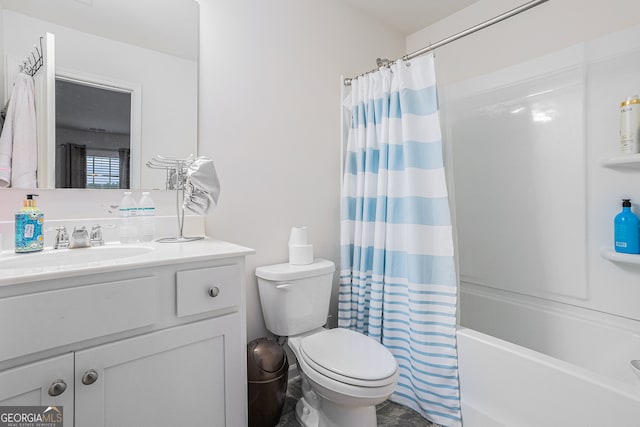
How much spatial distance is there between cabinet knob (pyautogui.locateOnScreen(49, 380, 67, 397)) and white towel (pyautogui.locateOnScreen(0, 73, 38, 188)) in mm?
783

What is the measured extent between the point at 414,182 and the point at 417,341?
0.79m

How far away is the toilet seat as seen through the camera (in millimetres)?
1192

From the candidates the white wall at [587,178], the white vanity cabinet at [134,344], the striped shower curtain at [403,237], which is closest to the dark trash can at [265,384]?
the white vanity cabinet at [134,344]

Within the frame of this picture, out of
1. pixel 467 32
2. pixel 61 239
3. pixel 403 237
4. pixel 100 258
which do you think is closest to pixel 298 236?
pixel 403 237

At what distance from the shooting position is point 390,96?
1702 mm

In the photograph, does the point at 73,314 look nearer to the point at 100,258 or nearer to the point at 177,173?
the point at 100,258

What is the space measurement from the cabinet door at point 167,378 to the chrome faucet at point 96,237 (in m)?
0.52

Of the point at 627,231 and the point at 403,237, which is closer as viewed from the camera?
the point at 627,231

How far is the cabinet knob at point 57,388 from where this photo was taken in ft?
2.65

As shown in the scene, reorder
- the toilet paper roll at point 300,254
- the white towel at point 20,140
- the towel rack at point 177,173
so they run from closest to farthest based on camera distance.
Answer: the white towel at point 20,140 → the towel rack at point 177,173 → the toilet paper roll at point 300,254

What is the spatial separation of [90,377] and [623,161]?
2297 mm

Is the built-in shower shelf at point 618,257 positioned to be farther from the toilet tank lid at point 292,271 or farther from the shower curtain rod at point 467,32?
the toilet tank lid at point 292,271

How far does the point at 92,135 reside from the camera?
129 cm

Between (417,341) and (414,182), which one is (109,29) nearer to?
(414,182)
